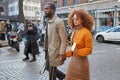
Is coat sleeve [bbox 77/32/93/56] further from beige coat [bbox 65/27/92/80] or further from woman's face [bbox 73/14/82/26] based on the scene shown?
woman's face [bbox 73/14/82/26]

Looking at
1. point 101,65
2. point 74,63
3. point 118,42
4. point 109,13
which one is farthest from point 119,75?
point 109,13

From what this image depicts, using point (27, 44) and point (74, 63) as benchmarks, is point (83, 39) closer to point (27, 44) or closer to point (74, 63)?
point (74, 63)

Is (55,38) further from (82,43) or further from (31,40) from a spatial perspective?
(31,40)

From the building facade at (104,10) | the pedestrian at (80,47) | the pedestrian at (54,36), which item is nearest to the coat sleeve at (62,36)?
the pedestrian at (54,36)

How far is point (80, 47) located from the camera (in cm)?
492

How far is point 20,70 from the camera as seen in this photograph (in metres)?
9.72

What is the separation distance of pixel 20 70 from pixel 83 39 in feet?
17.1

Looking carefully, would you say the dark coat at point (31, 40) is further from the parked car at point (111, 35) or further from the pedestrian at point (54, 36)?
the parked car at point (111, 35)

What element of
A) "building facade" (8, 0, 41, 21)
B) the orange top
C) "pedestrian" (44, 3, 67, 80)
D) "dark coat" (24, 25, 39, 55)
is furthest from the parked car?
"building facade" (8, 0, 41, 21)

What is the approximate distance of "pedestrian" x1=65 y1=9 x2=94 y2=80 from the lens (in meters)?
4.86

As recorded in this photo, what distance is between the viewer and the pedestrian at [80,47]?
15.9ft

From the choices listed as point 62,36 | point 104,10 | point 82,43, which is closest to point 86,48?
point 82,43

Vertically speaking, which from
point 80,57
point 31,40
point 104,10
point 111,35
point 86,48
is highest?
point 104,10

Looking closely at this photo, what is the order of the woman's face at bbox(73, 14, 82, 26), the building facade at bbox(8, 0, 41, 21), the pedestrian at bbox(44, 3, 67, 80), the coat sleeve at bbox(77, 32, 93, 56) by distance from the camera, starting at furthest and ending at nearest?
the building facade at bbox(8, 0, 41, 21) → the pedestrian at bbox(44, 3, 67, 80) → the woman's face at bbox(73, 14, 82, 26) → the coat sleeve at bbox(77, 32, 93, 56)
